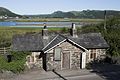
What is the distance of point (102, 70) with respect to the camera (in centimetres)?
2859

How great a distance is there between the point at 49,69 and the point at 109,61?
31.6 feet

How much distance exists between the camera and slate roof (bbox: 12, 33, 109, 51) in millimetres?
Result: 28469

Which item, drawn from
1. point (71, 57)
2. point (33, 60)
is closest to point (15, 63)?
point (33, 60)

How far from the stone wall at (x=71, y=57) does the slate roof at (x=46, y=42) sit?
746 millimetres

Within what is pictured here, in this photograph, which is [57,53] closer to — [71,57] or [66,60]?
[66,60]

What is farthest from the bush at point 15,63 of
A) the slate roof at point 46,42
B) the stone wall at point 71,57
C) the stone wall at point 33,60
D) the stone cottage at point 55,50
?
the stone wall at point 71,57

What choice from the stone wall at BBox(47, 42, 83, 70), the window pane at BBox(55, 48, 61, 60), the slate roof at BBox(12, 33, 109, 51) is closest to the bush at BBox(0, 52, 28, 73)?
the slate roof at BBox(12, 33, 109, 51)

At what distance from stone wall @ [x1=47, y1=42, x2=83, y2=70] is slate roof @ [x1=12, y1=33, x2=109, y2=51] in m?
0.75

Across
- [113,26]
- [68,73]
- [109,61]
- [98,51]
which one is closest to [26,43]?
[68,73]

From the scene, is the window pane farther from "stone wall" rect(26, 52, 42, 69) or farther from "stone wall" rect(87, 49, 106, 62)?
"stone wall" rect(87, 49, 106, 62)

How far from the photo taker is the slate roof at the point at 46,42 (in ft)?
93.4

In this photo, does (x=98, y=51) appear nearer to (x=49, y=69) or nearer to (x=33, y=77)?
(x=49, y=69)

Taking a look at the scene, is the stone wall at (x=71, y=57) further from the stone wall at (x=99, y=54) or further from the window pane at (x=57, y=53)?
the stone wall at (x=99, y=54)

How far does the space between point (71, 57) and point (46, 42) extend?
366 centimetres
